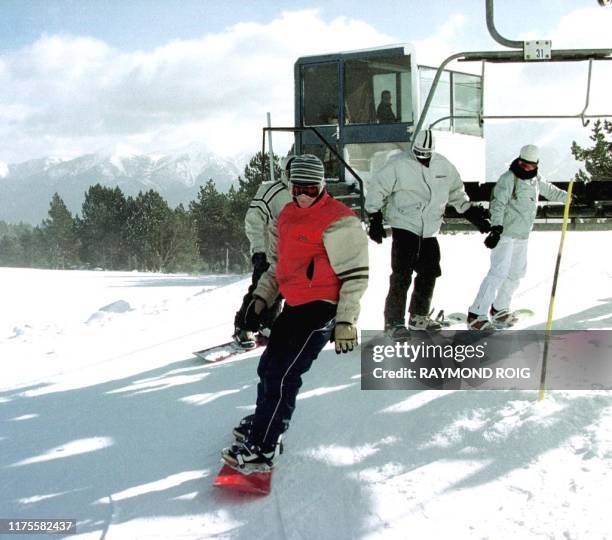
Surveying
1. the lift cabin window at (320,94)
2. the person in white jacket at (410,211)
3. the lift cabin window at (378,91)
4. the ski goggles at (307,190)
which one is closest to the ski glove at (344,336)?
the ski goggles at (307,190)

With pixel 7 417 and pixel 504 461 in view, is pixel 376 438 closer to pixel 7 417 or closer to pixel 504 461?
pixel 504 461

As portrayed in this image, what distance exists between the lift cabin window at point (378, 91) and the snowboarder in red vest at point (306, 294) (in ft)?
26.3

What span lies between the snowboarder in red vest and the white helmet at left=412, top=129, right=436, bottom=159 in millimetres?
1897

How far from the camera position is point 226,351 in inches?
249

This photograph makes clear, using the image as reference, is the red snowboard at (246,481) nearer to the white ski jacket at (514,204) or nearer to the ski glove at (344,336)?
the ski glove at (344,336)

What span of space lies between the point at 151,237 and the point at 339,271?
6535cm

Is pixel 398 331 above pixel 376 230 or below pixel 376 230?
below

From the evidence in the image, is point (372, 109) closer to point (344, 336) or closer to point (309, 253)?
point (309, 253)

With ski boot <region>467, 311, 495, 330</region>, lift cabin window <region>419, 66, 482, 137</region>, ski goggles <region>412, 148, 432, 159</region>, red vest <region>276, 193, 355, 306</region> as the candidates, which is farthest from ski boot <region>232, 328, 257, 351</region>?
lift cabin window <region>419, 66, 482, 137</region>

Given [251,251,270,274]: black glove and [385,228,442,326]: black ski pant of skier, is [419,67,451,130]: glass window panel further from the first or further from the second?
[251,251,270,274]: black glove

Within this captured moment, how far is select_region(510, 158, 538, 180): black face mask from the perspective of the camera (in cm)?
556

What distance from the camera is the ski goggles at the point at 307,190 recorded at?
11.0 ft

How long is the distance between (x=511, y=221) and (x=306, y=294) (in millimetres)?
2960

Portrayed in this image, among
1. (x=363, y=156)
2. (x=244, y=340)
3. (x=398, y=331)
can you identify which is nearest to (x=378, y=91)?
(x=363, y=156)
